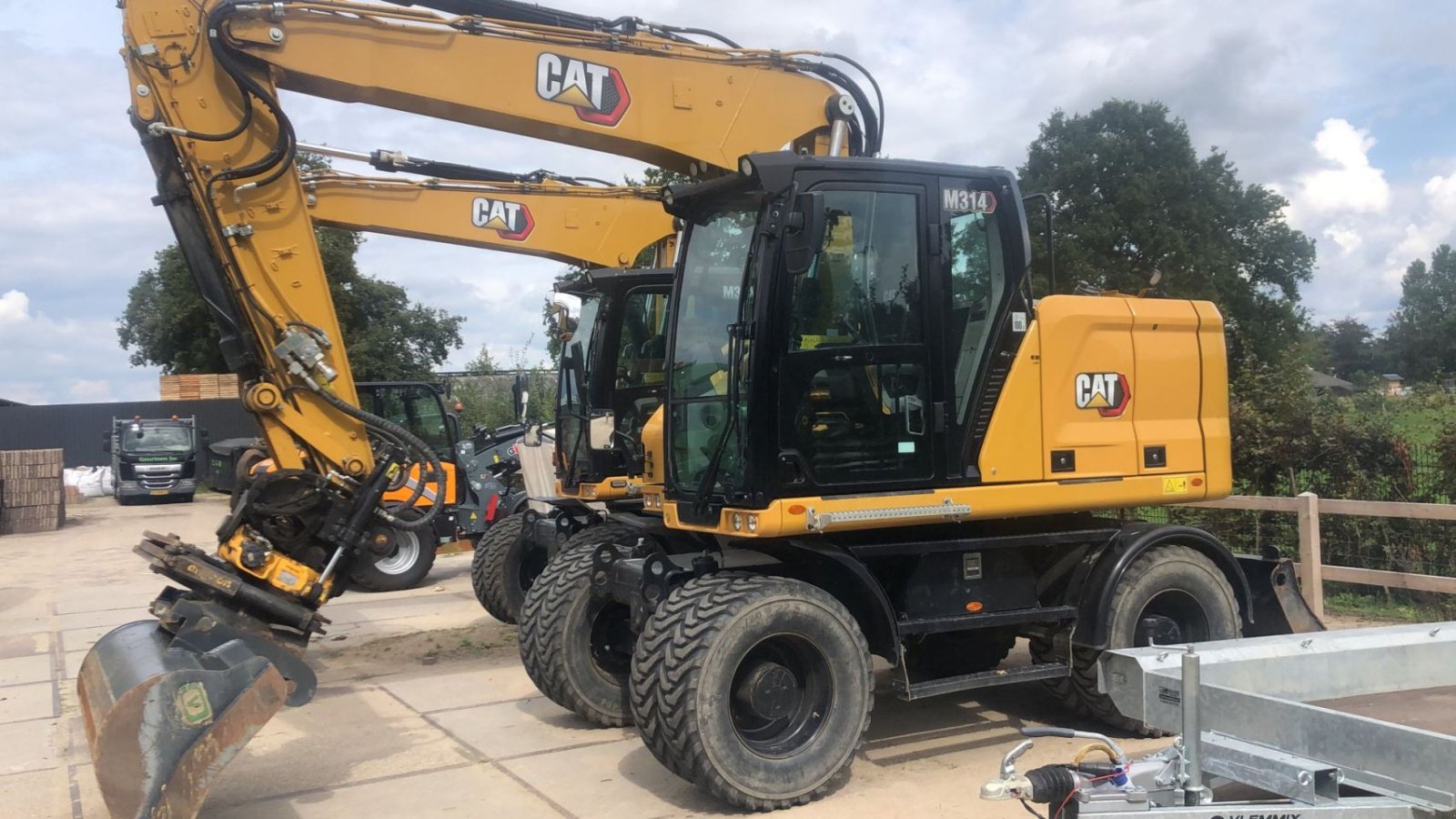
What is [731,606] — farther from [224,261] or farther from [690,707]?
[224,261]

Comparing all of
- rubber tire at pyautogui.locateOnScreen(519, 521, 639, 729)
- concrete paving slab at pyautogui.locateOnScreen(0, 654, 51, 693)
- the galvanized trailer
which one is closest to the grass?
rubber tire at pyautogui.locateOnScreen(519, 521, 639, 729)

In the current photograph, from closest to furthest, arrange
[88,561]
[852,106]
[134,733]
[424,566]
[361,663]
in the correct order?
[134,733]
[852,106]
[361,663]
[424,566]
[88,561]

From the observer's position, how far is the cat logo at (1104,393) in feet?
20.1

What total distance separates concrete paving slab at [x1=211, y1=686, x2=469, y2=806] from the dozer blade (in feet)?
3.36

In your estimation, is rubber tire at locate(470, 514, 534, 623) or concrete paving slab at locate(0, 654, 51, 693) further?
rubber tire at locate(470, 514, 534, 623)

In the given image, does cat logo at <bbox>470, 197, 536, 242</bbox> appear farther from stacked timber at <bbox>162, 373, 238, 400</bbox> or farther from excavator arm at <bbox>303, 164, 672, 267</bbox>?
stacked timber at <bbox>162, 373, 238, 400</bbox>

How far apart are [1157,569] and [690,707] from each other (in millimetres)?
2884

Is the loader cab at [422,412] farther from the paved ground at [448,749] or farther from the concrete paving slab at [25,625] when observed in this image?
the concrete paving slab at [25,625]

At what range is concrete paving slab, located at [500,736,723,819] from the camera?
5.22 metres

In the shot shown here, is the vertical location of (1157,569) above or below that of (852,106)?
below

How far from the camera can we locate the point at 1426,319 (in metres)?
78.7

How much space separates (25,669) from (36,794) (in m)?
3.71

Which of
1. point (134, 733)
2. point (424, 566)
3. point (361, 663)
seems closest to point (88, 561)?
point (424, 566)

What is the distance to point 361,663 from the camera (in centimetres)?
887
